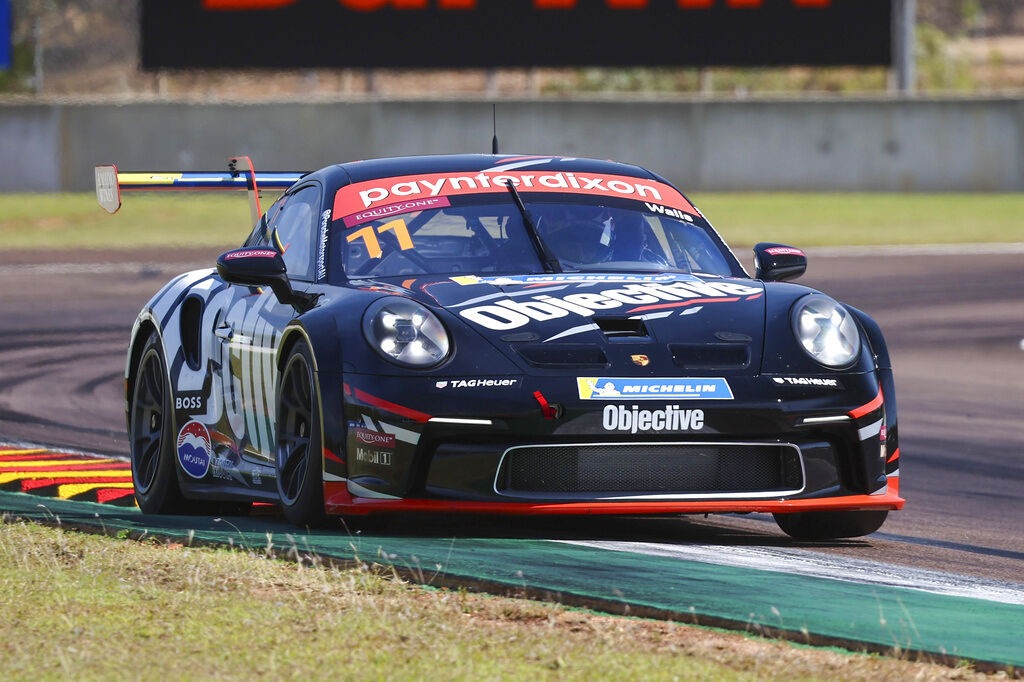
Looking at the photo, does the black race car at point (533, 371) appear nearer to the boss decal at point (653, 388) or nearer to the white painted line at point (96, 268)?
the boss decal at point (653, 388)

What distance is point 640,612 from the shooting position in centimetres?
454

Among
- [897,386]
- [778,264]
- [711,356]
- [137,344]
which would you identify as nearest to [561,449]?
[711,356]

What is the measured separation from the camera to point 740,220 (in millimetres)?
26312

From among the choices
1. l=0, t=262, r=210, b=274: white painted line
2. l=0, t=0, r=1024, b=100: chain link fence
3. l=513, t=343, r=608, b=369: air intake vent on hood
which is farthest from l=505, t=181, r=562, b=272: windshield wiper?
l=0, t=0, r=1024, b=100: chain link fence

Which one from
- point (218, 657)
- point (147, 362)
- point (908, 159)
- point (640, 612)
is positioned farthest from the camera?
point (908, 159)

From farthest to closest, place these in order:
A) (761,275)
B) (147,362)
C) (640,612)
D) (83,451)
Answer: (83,451) → (147,362) → (761,275) → (640,612)

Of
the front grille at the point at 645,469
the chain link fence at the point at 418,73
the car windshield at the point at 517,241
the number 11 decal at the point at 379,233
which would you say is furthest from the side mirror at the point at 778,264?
the chain link fence at the point at 418,73

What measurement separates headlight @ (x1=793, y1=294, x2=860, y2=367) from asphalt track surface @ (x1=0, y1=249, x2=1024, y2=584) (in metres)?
0.62

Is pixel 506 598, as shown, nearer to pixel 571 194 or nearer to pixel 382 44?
pixel 571 194

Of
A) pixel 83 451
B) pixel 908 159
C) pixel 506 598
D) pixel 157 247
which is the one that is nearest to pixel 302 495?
pixel 506 598

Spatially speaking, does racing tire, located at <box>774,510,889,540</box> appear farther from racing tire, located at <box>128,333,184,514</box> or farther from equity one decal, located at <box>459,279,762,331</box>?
racing tire, located at <box>128,333,184,514</box>

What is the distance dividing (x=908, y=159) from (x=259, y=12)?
421 inches

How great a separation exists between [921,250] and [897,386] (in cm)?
1084

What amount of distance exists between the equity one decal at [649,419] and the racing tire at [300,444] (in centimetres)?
88
